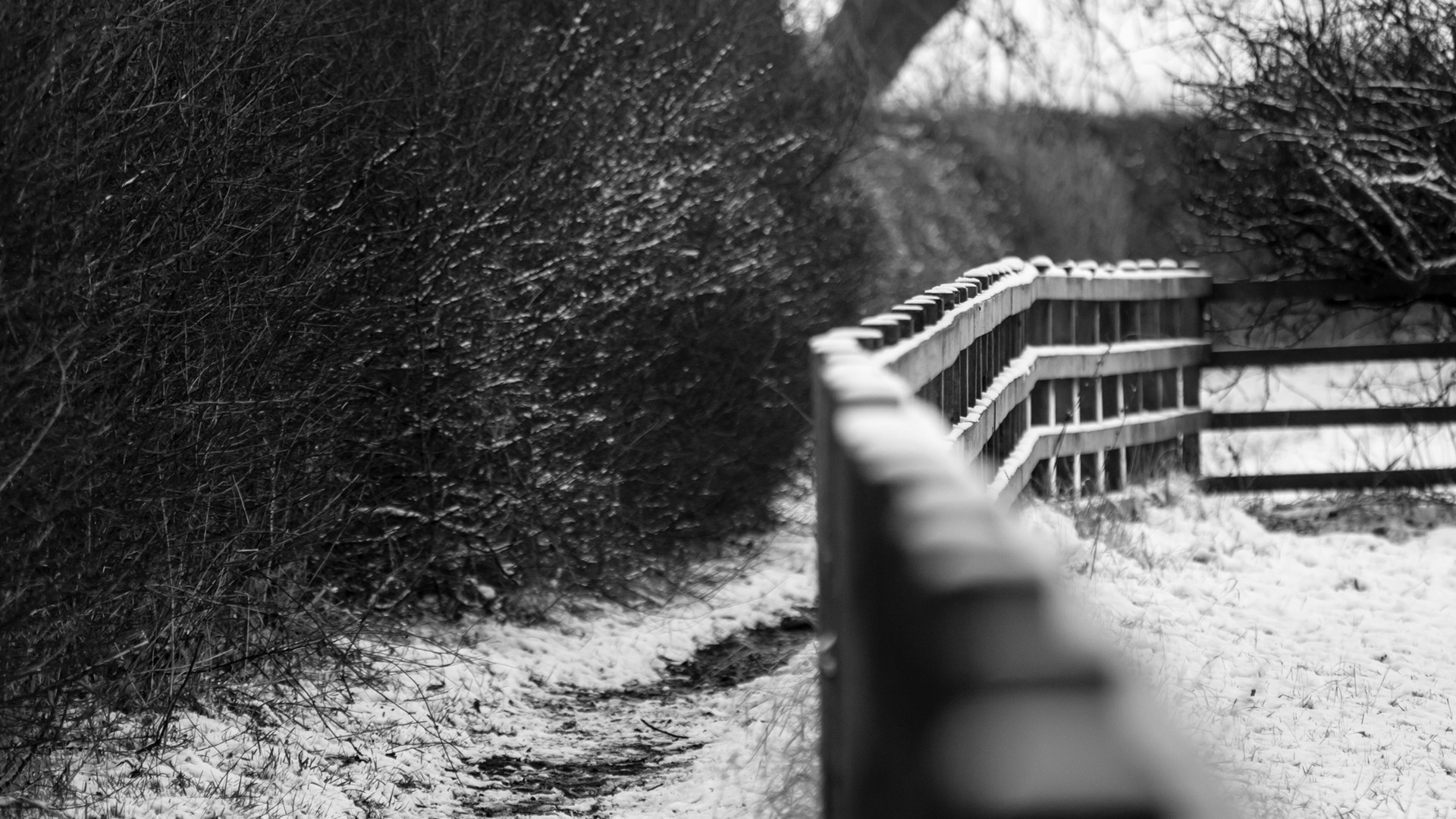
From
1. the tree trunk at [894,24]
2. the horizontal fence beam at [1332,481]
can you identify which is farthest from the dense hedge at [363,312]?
the tree trunk at [894,24]

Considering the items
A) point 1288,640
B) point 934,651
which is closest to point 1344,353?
point 1288,640

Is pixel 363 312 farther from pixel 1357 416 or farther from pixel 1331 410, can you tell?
pixel 1357 416

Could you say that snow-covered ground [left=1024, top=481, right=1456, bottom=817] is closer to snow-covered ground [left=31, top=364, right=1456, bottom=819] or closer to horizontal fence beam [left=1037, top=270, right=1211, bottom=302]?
snow-covered ground [left=31, top=364, right=1456, bottom=819]

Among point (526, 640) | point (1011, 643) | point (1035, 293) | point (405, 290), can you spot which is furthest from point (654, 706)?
point (1011, 643)

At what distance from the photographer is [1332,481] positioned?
392 inches

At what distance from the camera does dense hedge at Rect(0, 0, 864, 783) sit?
3980 mm

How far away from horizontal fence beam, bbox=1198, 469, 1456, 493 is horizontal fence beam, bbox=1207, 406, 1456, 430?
31cm

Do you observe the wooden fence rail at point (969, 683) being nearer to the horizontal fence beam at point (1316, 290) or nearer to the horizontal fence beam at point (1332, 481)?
the horizontal fence beam at point (1332, 481)

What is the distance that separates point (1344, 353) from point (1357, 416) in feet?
1.31

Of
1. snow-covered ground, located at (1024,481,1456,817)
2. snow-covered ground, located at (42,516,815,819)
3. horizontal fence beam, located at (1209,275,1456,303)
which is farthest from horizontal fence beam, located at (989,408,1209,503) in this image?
snow-covered ground, located at (42,516,815,819)

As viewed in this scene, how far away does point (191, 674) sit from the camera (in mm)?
4984

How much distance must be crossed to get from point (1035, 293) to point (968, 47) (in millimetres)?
19834

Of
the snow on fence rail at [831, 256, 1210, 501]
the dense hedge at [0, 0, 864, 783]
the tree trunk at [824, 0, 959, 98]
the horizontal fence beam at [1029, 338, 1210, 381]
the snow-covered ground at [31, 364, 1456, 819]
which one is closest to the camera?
the dense hedge at [0, 0, 864, 783]

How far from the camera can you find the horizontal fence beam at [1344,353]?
32.2ft
